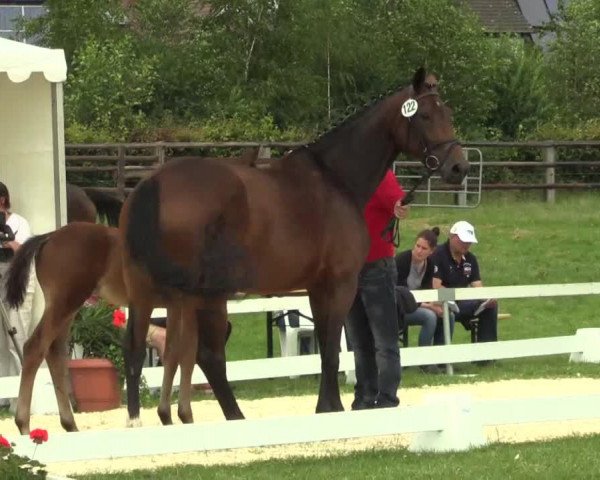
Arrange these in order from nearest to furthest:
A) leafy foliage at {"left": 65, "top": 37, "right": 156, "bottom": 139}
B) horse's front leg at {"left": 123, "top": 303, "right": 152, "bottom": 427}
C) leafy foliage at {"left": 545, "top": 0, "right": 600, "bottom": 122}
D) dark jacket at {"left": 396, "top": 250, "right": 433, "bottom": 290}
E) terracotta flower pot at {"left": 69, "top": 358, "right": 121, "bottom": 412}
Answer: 1. horse's front leg at {"left": 123, "top": 303, "right": 152, "bottom": 427}
2. terracotta flower pot at {"left": 69, "top": 358, "right": 121, "bottom": 412}
3. dark jacket at {"left": 396, "top": 250, "right": 433, "bottom": 290}
4. leafy foliage at {"left": 65, "top": 37, "right": 156, "bottom": 139}
5. leafy foliage at {"left": 545, "top": 0, "right": 600, "bottom": 122}

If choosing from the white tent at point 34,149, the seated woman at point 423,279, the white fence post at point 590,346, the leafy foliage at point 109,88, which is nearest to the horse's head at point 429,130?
the white tent at point 34,149

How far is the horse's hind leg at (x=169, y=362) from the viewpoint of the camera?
29.3 feet

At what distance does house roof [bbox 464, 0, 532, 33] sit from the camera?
5709 centimetres

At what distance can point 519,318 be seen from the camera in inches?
731

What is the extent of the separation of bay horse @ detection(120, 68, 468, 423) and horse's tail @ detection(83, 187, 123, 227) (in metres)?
2.45

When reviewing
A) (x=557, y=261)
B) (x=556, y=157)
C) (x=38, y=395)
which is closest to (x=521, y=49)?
(x=556, y=157)

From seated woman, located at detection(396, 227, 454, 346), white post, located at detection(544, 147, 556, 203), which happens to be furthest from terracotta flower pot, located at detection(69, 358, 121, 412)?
white post, located at detection(544, 147, 556, 203)

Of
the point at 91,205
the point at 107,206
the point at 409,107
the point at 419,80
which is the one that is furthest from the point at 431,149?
the point at 91,205

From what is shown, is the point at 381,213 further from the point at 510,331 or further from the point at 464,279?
the point at 510,331

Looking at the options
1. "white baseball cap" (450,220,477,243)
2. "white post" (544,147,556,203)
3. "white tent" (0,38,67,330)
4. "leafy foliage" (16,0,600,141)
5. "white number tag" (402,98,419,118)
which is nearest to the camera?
"white number tag" (402,98,419,118)

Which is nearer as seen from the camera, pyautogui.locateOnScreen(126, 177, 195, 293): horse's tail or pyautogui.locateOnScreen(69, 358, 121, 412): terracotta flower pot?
pyautogui.locateOnScreen(126, 177, 195, 293): horse's tail

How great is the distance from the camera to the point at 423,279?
14.2 meters

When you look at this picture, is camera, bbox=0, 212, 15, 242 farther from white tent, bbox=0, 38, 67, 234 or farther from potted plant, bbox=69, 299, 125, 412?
potted plant, bbox=69, 299, 125, 412

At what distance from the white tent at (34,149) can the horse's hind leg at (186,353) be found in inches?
122
